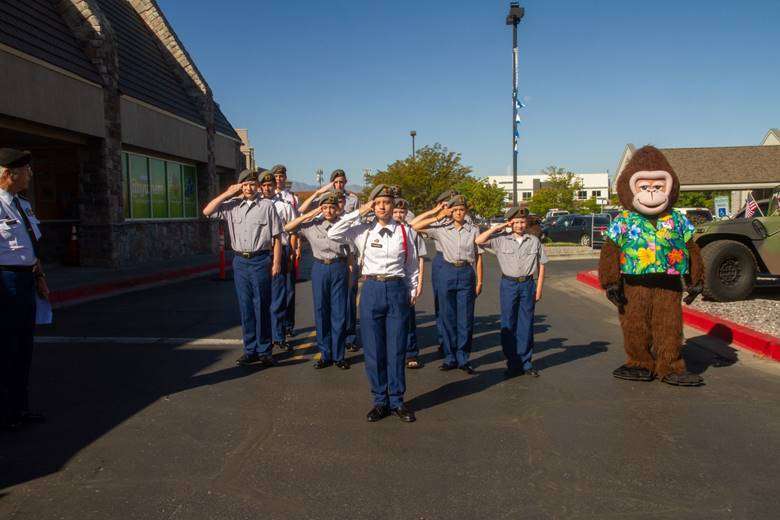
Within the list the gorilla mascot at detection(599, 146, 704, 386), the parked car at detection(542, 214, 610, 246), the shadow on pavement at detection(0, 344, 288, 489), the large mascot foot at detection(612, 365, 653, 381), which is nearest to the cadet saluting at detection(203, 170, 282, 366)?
the shadow on pavement at detection(0, 344, 288, 489)

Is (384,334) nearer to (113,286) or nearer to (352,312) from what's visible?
(352,312)

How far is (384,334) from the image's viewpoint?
16.3 feet

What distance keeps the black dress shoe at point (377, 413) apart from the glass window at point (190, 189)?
759 inches

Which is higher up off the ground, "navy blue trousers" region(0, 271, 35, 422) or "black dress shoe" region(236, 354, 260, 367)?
"navy blue trousers" region(0, 271, 35, 422)

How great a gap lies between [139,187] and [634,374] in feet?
54.9

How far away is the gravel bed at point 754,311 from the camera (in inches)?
320

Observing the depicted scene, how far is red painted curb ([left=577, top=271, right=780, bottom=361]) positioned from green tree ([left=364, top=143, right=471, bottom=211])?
33.7 m

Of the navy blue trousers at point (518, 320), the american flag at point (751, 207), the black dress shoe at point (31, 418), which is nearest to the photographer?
the black dress shoe at point (31, 418)

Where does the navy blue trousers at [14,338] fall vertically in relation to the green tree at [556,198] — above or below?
below

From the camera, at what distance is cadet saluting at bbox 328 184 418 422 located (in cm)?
489

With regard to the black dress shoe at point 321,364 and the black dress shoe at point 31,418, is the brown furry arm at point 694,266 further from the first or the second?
the black dress shoe at point 31,418

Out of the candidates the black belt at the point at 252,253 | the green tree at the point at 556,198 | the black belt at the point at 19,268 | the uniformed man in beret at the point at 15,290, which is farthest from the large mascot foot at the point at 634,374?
the green tree at the point at 556,198

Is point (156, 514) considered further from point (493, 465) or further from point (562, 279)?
point (562, 279)

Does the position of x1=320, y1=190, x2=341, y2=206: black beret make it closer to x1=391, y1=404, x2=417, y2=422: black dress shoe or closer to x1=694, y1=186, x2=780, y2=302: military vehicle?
x1=391, y1=404, x2=417, y2=422: black dress shoe
